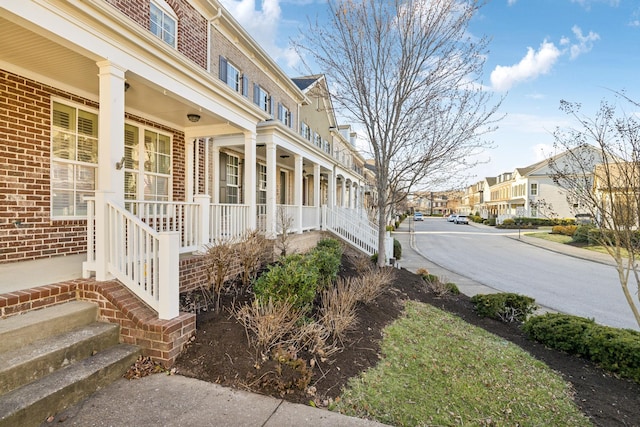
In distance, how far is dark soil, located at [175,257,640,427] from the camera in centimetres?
312

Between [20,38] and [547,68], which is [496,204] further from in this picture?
[20,38]

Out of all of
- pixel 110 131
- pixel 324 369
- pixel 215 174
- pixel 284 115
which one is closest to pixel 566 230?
pixel 284 115

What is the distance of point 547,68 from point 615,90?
16.1ft

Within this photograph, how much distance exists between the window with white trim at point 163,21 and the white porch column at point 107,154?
373 cm

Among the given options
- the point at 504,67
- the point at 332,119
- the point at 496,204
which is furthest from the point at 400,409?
the point at 496,204

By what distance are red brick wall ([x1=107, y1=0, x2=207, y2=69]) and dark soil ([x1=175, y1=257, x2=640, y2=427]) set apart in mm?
6420

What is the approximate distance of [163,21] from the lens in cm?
743

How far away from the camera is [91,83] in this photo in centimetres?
533

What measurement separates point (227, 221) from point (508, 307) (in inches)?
241

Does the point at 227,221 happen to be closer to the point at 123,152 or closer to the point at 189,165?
the point at 189,165

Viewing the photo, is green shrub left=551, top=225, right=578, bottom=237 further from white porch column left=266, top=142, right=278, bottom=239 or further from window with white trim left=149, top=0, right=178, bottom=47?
window with white trim left=149, top=0, right=178, bottom=47

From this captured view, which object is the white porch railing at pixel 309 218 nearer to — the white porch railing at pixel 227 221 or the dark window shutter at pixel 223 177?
the dark window shutter at pixel 223 177

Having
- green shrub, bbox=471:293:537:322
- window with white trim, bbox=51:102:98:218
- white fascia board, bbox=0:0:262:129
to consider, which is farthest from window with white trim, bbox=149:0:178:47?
green shrub, bbox=471:293:537:322

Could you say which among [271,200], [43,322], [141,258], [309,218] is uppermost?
[271,200]
